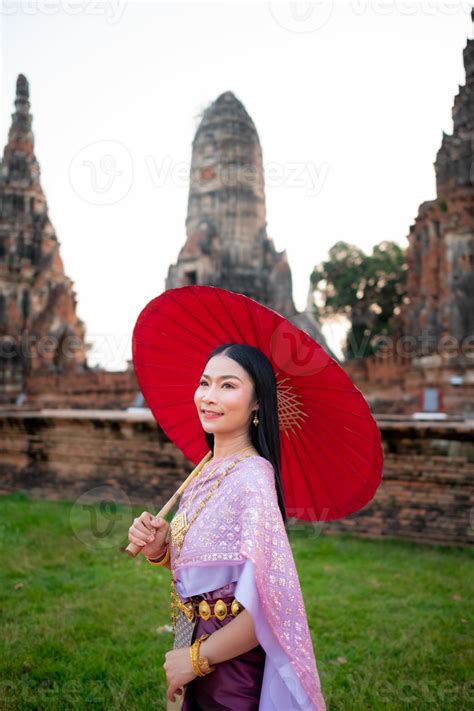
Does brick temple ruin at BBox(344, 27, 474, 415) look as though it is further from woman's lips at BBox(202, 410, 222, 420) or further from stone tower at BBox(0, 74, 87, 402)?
woman's lips at BBox(202, 410, 222, 420)

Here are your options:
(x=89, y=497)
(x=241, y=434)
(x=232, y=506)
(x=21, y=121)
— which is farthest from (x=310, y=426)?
(x=21, y=121)

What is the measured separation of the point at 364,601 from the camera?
4.08 meters

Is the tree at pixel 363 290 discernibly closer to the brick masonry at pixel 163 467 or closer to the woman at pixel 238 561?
the brick masonry at pixel 163 467

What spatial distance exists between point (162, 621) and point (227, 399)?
8.45ft

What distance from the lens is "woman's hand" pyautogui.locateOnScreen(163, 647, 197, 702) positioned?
162 centimetres

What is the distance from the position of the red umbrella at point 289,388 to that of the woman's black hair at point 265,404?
79mm

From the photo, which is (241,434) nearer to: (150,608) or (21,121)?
(150,608)

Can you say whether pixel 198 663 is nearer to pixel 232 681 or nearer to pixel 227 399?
pixel 232 681

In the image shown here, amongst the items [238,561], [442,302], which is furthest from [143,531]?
[442,302]

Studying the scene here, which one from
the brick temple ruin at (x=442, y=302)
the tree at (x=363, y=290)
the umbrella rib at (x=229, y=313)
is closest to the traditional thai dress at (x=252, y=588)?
the umbrella rib at (x=229, y=313)

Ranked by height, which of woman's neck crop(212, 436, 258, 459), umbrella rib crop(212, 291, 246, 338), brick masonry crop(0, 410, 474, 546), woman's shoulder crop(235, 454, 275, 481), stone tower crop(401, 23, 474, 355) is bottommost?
brick masonry crop(0, 410, 474, 546)

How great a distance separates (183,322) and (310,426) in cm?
62

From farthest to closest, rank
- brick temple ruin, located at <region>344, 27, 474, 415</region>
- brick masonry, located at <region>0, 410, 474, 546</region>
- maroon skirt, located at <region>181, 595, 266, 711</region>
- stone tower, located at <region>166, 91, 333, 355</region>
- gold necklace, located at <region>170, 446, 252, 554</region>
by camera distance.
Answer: stone tower, located at <region>166, 91, 333, 355</region> → brick temple ruin, located at <region>344, 27, 474, 415</region> → brick masonry, located at <region>0, 410, 474, 546</region> → gold necklace, located at <region>170, 446, 252, 554</region> → maroon skirt, located at <region>181, 595, 266, 711</region>

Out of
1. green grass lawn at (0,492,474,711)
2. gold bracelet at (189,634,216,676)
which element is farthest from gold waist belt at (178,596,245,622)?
green grass lawn at (0,492,474,711)
